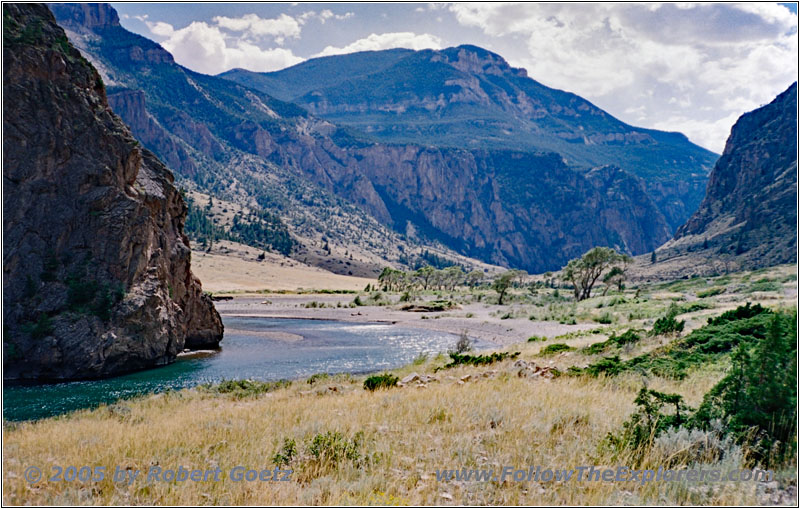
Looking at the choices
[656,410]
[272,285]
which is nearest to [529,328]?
[656,410]

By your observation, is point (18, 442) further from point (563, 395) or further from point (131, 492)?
point (563, 395)

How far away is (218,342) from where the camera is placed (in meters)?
31.2

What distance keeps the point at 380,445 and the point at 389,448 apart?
0.23m

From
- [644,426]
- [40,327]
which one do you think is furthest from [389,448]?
[40,327]

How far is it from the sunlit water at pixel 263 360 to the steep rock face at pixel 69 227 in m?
1.38

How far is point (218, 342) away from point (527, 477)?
92.4 ft

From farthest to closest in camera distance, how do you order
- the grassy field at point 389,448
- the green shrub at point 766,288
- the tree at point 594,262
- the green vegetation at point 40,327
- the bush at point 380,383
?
1. the tree at point 594,262
2. the green shrub at point 766,288
3. the green vegetation at point 40,327
4. the bush at point 380,383
5. the grassy field at point 389,448

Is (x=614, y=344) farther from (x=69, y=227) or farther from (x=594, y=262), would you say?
(x=594, y=262)

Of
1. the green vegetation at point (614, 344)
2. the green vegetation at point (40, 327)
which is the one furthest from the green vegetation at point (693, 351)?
the green vegetation at point (40, 327)

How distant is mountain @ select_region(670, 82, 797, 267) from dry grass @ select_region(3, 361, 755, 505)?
106590 mm

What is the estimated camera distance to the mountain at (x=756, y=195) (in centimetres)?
10562

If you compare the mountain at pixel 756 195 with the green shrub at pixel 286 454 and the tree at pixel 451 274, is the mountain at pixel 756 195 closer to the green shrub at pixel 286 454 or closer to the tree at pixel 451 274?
the tree at pixel 451 274

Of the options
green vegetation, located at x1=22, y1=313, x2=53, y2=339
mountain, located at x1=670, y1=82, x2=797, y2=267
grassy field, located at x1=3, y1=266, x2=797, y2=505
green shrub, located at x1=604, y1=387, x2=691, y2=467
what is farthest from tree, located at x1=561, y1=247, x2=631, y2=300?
green shrub, located at x1=604, y1=387, x2=691, y2=467

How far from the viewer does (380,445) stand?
25.1 ft
